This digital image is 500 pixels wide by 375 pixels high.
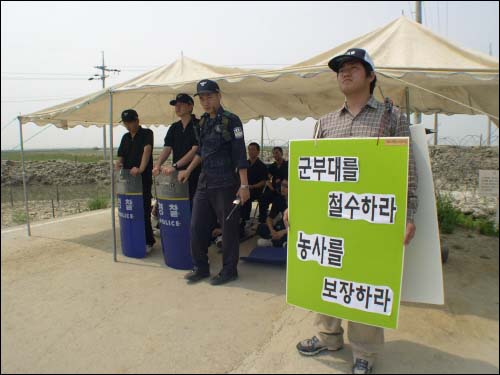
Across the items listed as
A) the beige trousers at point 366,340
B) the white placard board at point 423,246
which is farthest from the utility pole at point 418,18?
the beige trousers at point 366,340

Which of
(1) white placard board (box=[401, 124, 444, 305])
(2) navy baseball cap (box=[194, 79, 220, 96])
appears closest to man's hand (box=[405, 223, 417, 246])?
(1) white placard board (box=[401, 124, 444, 305])

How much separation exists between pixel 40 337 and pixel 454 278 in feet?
7.83

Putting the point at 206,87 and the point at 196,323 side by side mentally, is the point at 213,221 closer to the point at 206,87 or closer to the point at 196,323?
the point at 196,323

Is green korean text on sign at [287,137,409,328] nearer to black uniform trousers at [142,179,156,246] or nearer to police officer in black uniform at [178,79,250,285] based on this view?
police officer in black uniform at [178,79,250,285]

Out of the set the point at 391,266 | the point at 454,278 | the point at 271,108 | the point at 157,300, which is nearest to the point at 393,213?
the point at 391,266

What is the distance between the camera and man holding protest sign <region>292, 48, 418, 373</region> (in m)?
1.95

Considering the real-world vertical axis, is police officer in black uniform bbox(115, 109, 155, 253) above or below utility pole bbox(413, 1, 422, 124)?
below

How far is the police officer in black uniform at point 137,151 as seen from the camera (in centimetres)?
431

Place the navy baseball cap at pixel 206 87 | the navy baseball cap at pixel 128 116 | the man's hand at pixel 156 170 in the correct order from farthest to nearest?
the navy baseball cap at pixel 128 116
the man's hand at pixel 156 170
the navy baseball cap at pixel 206 87

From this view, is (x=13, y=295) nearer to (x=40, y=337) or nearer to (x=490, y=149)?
(x=40, y=337)

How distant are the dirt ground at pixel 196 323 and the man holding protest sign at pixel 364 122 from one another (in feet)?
0.52

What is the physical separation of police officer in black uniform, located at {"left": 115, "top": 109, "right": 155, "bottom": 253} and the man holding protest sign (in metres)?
2.80

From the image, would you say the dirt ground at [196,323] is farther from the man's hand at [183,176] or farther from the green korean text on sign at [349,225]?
the man's hand at [183,176]

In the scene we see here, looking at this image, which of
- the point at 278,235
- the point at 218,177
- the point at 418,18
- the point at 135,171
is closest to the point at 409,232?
the point at 218,177
